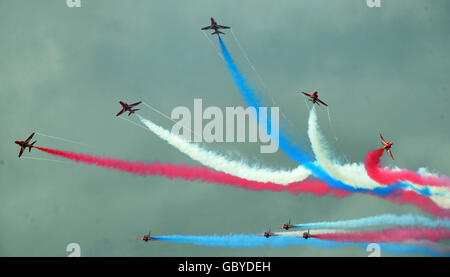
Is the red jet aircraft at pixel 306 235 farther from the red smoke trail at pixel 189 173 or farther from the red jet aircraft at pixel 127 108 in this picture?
the red jet aircraft at pixel 127 108

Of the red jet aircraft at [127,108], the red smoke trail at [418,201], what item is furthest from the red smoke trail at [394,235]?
the red jet aircraft at [127,108]

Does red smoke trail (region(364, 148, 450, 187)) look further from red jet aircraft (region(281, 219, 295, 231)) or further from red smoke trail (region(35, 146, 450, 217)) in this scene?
red jet aircraft (region(281, 219, 295, 231))

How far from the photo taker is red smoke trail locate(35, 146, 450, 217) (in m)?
90.2

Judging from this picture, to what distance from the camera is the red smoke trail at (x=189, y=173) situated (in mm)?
92375

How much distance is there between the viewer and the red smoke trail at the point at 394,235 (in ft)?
281

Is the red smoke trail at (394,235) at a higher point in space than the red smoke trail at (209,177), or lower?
lower

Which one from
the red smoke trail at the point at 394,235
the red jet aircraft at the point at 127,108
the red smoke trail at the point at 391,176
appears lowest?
the red smoke trail at the point at 394,235

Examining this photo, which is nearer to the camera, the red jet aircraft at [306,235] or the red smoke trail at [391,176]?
the red smoke trail at [391,176]

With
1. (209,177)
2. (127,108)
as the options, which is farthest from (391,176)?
(127,108)

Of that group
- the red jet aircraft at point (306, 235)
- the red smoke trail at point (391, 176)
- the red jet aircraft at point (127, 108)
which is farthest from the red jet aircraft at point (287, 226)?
the red jet aircraft at point (127, 108)

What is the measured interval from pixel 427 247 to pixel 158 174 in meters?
36.7

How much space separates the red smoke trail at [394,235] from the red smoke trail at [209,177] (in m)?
4.37
